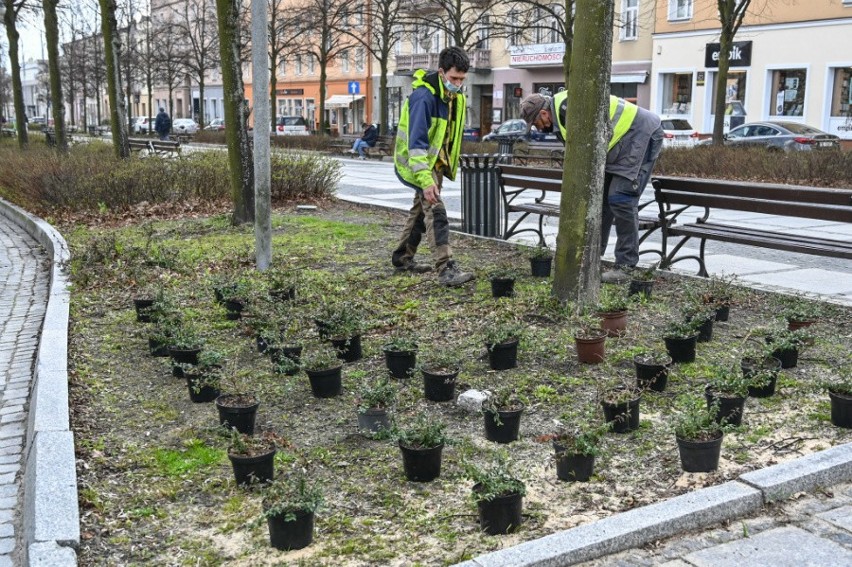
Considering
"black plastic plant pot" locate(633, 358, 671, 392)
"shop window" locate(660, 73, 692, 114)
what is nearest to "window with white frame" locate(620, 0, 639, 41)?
"shop window" locate(660, 73, 692, 114)

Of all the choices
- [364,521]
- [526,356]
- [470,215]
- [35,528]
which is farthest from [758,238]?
[35,528]

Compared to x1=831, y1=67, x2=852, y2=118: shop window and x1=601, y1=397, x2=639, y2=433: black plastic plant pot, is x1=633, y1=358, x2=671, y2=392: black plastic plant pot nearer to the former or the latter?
x1=601, y1=397, x2=639, y2=433: black plastic plant pot

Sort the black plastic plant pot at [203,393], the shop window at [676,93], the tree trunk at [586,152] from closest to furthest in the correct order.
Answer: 1. the black plastic plant pot at [203,393]
2. the tree trunk at [586,152]
3. the shop window at [676,93]

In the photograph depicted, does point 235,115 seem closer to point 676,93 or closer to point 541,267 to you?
point 541,267

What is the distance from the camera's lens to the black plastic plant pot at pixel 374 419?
4523 mm

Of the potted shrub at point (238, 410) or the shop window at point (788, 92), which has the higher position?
the shop window at point (788, 92)

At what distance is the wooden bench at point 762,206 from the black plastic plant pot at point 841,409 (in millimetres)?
2751

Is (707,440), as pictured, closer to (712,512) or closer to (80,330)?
(712,512)

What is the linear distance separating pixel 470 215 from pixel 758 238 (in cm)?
390

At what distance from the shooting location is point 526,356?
570cm

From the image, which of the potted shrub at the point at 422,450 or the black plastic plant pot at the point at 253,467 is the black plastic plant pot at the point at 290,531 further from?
the potted shrub at the point at 422,450

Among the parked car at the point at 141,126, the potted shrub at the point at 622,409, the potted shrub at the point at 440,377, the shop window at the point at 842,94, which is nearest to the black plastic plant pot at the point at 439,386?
the potted shrub at the point at 440,377

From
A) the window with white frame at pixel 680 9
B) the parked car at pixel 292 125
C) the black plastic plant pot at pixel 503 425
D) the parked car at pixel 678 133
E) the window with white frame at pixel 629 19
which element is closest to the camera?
the black plastic plant pot at pixel 503 425

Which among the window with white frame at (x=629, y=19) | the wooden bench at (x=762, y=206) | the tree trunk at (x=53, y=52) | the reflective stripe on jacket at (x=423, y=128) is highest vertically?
the window with white frame at (x=629, y=19)
